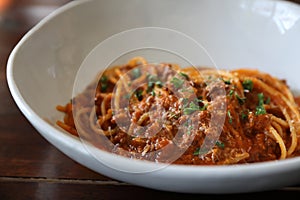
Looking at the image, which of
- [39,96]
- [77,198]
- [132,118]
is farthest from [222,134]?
[39,96]

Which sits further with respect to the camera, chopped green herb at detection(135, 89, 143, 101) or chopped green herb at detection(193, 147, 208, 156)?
chopped green herb at detection(135, 89, 143, 101)

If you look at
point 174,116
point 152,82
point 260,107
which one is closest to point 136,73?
point 152,82

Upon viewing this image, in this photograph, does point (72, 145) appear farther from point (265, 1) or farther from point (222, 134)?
point (265, 1)

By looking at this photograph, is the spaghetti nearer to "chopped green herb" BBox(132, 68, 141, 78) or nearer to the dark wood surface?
"chopped green herb" BBox(132, 68, 141, 78)

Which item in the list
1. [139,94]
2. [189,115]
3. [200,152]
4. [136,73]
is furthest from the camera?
[136,73]

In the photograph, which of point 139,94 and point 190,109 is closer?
point 190,109

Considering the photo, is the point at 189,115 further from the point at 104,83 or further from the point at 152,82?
the point at 104,83

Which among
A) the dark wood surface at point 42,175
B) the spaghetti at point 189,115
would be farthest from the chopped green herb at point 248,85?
the dark wood surface at point 42,175

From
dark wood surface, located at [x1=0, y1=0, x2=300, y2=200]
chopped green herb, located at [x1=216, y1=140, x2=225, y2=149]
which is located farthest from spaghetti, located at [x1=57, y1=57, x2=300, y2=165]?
dark wood surface, located at [x1=0, y1=0, x2=300, y2=200]

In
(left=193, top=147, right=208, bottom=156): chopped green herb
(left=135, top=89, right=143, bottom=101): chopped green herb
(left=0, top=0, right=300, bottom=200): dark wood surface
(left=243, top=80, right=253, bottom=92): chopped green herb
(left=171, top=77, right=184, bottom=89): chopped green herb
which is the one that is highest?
(left=243, top=80, right=253, bottom=92): chopped green herb
